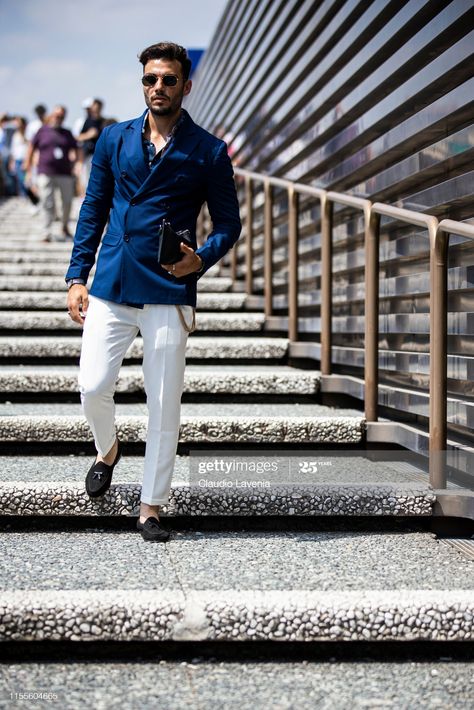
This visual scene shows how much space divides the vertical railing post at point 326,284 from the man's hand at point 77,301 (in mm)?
1893

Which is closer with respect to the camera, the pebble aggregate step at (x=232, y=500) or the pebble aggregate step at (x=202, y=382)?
the pebble aggregate step at (x=232, y=500)

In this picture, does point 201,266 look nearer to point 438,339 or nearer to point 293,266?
point 438,339

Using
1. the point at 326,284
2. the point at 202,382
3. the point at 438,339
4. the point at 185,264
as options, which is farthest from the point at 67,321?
the point at 438,339

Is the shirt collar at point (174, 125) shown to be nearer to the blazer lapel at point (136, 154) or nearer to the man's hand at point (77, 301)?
the blazer lapel at point (136, 154)

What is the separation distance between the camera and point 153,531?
3.20 meters

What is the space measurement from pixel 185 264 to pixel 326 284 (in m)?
→ 1.90

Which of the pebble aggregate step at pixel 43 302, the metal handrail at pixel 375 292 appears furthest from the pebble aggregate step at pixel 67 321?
the metal handrail at pixel 375 292

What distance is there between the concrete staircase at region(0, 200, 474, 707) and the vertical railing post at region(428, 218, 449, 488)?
0.70ft

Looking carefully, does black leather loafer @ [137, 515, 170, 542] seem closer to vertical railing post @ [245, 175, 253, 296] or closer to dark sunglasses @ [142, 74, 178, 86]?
dark sunglasses @ [142, 74, 178, 86]

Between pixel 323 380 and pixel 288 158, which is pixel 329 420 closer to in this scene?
pixel 323 380

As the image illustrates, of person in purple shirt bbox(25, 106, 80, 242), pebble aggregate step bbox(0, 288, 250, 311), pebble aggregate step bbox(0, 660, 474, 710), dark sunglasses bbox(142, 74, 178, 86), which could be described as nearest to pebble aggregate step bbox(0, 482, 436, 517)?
pebble aggregate step bbox(0, 660, 474, 710)

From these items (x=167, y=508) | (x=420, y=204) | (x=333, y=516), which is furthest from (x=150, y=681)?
(x=420, y=204)

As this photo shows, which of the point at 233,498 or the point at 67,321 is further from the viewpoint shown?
the point at 67,321

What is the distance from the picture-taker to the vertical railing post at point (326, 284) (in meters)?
4.82
